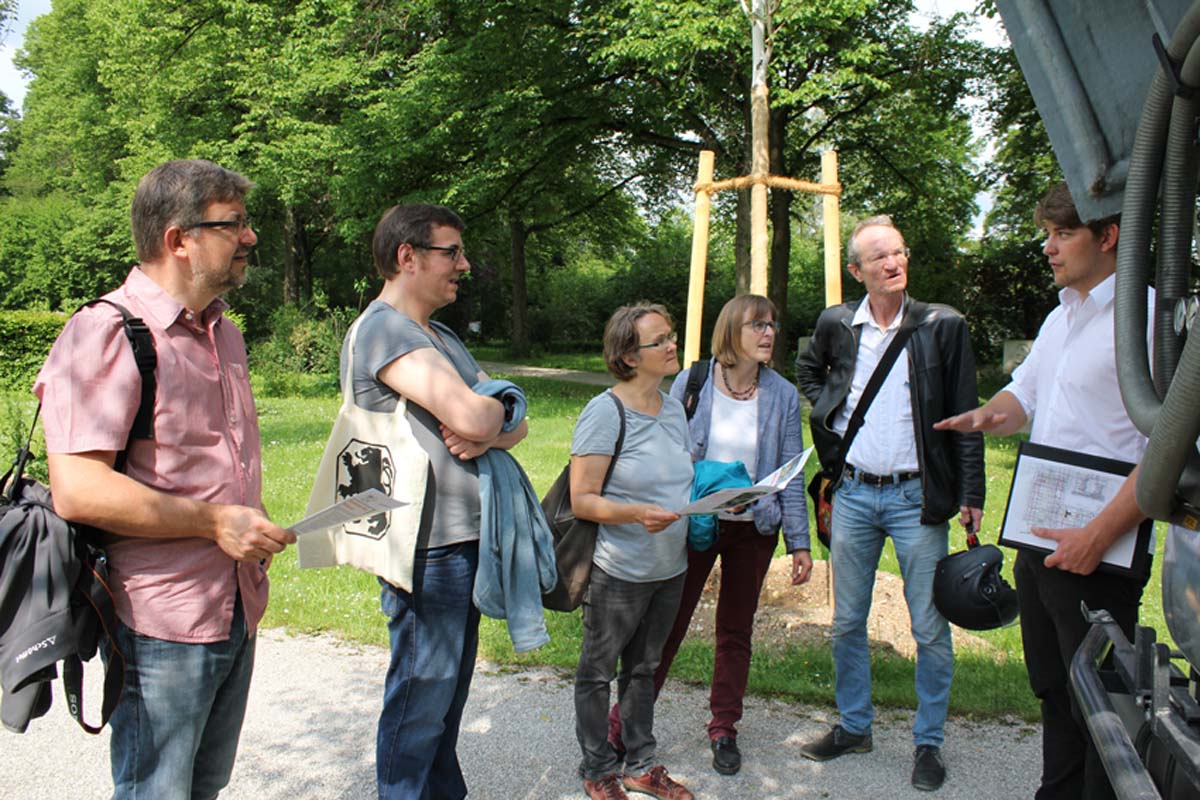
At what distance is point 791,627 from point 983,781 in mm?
1819

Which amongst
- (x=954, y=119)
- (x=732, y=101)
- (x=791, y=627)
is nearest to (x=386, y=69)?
(x=732, y=101)

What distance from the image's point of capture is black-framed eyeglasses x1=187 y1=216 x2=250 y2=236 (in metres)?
2.40

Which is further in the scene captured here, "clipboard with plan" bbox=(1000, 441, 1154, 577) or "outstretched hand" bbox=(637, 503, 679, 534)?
"outstretched hand" bbox=(637, 503, 679, 534)

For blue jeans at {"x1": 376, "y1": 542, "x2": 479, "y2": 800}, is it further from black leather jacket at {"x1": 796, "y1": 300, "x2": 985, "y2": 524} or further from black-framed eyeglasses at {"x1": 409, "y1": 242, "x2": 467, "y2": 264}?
black leather jacket at {"x1": 796, "y1": 300, "x2": 985, "y2": 524}

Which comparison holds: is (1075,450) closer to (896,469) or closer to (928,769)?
(896,469)

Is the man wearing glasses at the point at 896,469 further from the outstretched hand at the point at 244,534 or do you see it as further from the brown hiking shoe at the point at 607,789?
the outstretched hand at the point at 244,534

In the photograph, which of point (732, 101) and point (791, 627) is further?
point (732, 101)

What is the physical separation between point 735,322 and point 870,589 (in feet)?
4.25

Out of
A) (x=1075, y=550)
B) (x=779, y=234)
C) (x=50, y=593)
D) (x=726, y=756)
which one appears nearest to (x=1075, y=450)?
(x=1075, y=550)

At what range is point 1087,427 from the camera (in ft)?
9.86

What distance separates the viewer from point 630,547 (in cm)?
365

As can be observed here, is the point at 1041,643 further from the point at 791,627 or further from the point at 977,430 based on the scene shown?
the point at 791,627

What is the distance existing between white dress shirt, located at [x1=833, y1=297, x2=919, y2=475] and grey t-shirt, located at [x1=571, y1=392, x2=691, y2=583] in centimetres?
86

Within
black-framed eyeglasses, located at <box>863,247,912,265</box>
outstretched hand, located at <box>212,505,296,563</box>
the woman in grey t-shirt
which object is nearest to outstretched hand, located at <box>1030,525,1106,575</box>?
the woman in grey t-shirt
